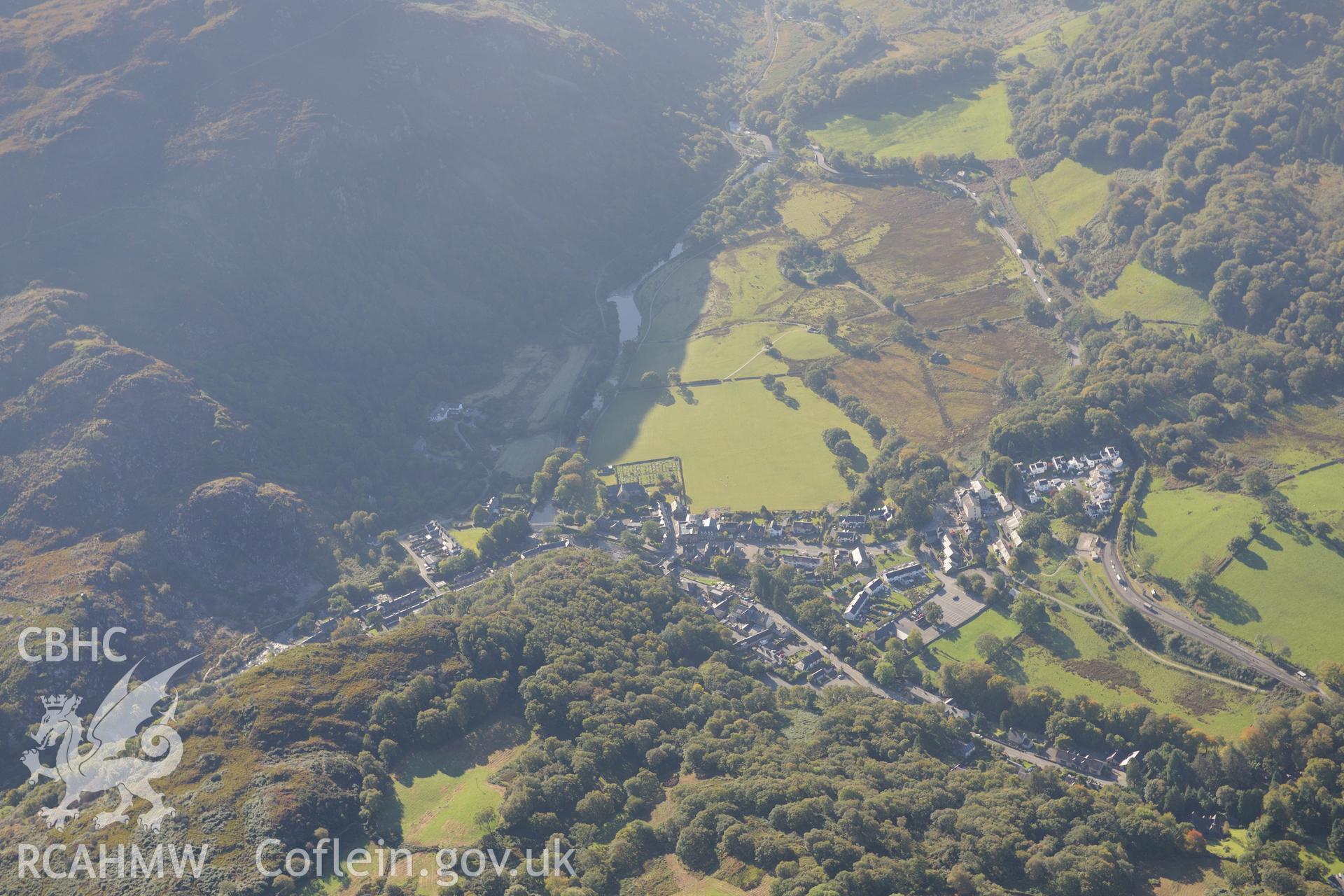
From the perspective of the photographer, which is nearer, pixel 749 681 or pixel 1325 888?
pixel 1325 888

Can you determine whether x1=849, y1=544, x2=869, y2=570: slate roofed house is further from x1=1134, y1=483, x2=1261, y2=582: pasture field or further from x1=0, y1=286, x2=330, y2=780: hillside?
x1=0, y1=286, x2=330, y2=780: hillside

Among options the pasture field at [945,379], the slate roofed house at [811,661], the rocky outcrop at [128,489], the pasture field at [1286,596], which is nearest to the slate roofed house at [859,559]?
the slate roofed house at [811,661]

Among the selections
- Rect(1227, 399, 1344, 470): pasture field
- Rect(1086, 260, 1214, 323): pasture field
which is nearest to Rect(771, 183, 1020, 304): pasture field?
Rect(1086, 260, 1214, 323): pasture field

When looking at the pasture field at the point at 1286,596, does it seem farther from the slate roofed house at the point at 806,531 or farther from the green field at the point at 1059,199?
the green field at the point at 1059,199

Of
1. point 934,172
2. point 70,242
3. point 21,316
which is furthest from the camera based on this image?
point 934,172

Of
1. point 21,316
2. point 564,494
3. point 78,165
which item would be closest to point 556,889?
point 564,494

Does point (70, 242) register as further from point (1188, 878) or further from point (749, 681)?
point (1188, 878)

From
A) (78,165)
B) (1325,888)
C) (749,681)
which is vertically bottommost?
(749,681)

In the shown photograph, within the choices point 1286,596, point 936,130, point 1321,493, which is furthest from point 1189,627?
point 936,130
